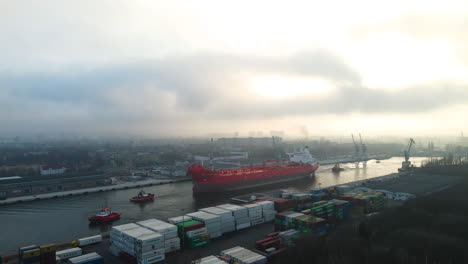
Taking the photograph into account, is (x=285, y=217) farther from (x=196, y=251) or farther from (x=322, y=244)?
(x=196, y=251)

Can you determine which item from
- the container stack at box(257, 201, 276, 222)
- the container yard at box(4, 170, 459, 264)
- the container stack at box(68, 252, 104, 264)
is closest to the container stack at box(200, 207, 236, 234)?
the container yard at box(4, 170, 459, 264)

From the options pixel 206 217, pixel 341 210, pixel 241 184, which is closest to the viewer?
pixel 206 217

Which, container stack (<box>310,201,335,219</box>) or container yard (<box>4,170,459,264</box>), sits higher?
container stack (<box>310,201,335,219</box>)

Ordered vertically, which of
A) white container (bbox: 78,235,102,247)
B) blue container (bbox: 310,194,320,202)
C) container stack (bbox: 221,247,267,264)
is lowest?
white container (bbox: 78,235,102,247)

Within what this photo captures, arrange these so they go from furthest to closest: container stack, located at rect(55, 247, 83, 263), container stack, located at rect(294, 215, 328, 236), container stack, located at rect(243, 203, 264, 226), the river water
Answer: container stack, located at rect(243, 203, 264, 226) < the river water < container stack, located at rect(294, 215, 328, 236) < container stack, located at rect(55, 247, 83, 263)

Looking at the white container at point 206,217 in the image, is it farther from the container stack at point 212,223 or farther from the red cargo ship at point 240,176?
the red cargo ship at point 240,176

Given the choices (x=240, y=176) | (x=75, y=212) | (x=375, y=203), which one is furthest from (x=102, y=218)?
(x=375, y=203)

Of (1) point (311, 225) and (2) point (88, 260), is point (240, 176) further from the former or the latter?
(2) point (88, 260)

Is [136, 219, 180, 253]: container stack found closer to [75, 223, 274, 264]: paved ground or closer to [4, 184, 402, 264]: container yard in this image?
[4, 184, 402, 264]: container yard
